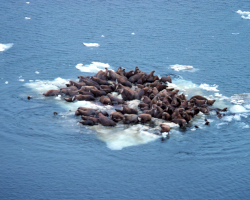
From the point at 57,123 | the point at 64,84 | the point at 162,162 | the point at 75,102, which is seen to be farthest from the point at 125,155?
the point at 64,84

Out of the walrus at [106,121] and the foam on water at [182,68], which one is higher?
the foam on water at [182,68]

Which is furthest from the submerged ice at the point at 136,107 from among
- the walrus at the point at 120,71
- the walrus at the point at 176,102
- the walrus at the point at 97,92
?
the walrus at the point at 120,71

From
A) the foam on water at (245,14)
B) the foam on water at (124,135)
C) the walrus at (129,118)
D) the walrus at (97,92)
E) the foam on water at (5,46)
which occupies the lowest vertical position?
the foam on water at (124,135)

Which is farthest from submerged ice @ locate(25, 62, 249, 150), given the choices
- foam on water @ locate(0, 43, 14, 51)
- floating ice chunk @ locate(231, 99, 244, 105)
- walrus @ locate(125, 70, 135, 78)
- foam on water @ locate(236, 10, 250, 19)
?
foam on water @ locate(236, 10, 250, 19)

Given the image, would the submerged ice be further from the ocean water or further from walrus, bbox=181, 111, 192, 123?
walrus, bbox=181, 111, 192, 123

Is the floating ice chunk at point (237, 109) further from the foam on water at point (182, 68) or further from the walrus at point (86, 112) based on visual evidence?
the walrus at point (86, 112)

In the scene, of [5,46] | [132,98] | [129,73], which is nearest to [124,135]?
[132,98]

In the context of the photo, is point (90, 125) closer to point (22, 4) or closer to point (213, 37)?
point (213, 37)

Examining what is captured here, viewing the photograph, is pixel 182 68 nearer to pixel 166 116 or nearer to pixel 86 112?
pixel 166 116
